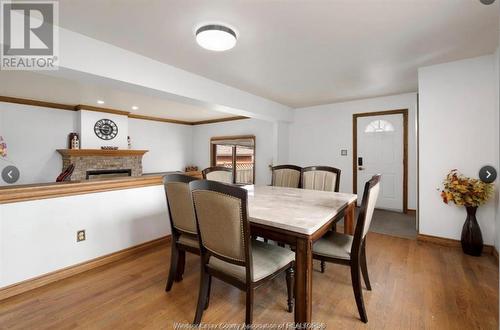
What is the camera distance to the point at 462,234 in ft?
8.78

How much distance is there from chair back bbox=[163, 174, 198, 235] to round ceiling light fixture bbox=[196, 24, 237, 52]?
121 centimetres

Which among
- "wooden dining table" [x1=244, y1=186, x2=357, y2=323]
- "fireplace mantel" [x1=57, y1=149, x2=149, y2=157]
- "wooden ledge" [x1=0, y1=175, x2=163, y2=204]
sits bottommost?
"wooden dining table" [x1=244, y1=186, x2=357, y2=323]

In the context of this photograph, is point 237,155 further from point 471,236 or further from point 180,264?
point 471,236

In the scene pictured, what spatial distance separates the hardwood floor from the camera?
5.24 feet

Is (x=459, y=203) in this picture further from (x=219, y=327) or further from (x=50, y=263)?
(x=50, y=263)

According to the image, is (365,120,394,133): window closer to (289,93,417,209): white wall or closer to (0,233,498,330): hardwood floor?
(289,93,417,209): white wall

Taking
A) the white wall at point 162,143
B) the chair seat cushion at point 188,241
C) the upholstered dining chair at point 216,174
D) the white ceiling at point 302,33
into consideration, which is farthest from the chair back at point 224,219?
the white wall at point 162,143

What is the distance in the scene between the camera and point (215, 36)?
200 centimetres

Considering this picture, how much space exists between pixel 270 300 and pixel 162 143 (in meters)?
6.38

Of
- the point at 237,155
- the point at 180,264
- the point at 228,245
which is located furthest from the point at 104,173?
the point at 228,245

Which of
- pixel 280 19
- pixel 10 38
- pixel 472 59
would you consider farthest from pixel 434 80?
pixel 10 38

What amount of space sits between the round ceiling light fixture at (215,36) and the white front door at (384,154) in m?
3.64

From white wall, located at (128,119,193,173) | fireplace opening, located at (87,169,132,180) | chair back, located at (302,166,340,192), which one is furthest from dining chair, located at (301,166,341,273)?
white wall, located at (128,119,193,173)

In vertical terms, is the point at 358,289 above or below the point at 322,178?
below
